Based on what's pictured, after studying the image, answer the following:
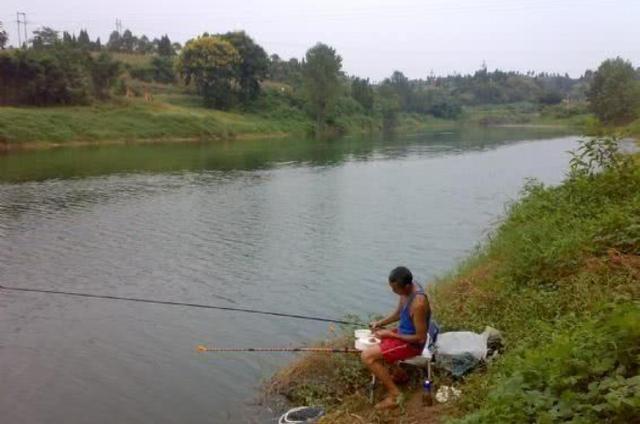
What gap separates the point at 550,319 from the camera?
7.31m

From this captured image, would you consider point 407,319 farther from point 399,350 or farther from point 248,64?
point 248,64

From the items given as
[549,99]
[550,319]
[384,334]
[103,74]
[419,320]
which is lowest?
[384,334]

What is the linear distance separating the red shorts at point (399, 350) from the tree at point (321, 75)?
73.0m

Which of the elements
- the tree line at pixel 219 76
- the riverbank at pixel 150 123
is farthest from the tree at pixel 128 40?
the riverbank at pixel 150 123

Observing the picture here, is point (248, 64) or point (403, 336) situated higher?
point (248, 64)

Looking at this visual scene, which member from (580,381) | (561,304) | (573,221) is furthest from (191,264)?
(580,381)

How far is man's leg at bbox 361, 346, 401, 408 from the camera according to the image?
6.80 meters

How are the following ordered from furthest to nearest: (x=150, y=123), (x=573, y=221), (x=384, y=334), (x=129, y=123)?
(x=150, y=123), (x=129, y=123), (x=573, y=221), (x=384, y=334)

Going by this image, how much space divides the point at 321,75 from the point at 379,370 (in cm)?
7375

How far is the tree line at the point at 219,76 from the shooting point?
58031 millimetres

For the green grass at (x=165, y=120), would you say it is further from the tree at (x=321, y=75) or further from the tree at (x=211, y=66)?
the tree at (x=321, y=75)

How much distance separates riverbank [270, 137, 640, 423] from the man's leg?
0.21m

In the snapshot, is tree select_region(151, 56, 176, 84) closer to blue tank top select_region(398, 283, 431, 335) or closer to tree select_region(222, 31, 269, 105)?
tree select_region(222, 31, 269, 105)

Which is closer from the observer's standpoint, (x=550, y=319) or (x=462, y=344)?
(x=462, y=344)
